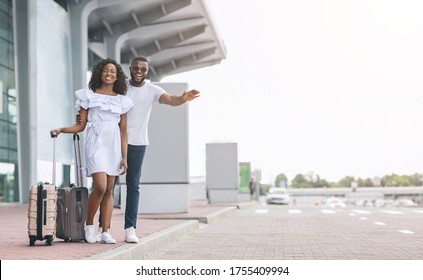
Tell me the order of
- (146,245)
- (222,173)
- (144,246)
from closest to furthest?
(144,246), (146,245), (222,173)

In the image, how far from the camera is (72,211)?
6809 millimetres

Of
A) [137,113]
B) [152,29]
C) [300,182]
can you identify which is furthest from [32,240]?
[300,182]

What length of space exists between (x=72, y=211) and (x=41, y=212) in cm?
37

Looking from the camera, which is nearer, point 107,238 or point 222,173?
point 107,238

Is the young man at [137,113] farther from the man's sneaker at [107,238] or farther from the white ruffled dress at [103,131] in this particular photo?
the man's sneaker at [107,238]

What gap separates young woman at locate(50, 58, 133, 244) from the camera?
650cm

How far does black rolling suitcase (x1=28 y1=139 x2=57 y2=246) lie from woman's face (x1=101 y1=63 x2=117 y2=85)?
3.78ft

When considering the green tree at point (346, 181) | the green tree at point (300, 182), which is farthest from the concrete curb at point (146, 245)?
the green tree at point (346, 181)

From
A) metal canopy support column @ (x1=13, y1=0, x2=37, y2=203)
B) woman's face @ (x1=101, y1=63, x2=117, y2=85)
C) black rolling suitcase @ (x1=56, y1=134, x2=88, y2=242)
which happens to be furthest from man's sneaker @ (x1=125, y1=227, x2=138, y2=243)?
metal canopy support column @ (x1=13, y1=0, x2=37, y2=203)

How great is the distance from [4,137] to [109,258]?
1808 centimetres

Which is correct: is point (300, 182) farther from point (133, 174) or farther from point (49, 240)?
point (49, 240)
